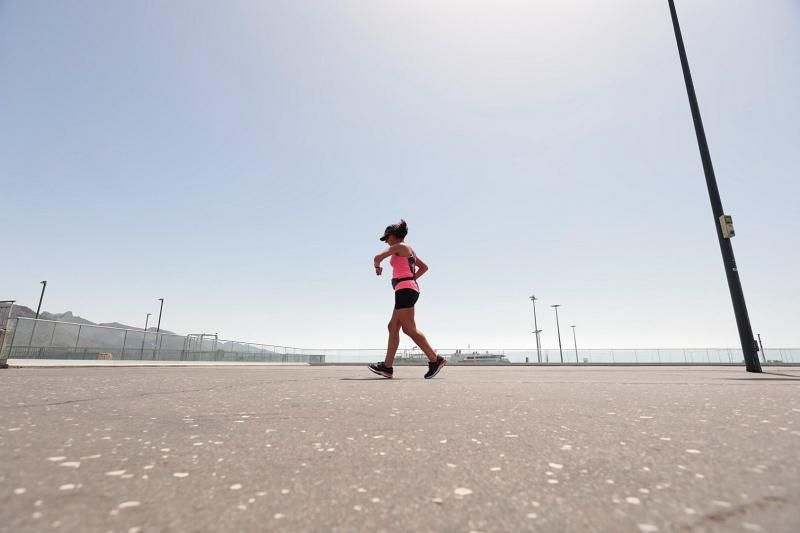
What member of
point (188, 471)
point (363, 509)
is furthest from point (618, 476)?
point (188, 471)

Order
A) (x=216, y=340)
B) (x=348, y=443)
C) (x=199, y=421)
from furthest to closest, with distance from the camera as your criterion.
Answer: (x=216, y=340)
(x=199, y=421)
(x=348, y=443)

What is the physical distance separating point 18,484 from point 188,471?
0.40m

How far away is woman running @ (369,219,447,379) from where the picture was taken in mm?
5410

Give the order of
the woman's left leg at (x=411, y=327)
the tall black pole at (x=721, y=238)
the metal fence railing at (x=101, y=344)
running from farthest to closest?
the metal fence railing at (x=101, y=344)
the tall black pole at (x=721, y=238)
the woman's left leg at (x=411, y=327)

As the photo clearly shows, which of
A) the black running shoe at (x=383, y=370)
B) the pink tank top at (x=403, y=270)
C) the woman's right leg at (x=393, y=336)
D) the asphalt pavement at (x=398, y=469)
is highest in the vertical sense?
the pink tank top at (x=403, y=270)

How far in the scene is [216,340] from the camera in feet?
73.4

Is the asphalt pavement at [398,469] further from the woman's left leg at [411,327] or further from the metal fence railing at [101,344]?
the metal fence railing at [101,344]

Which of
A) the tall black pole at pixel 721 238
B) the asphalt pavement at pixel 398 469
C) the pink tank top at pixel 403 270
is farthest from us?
the tall black pole at pixel 721 238

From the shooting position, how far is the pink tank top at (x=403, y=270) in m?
5.56

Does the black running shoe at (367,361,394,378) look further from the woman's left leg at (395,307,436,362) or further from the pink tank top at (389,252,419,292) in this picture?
the pink tank top at (389,252,419,292)

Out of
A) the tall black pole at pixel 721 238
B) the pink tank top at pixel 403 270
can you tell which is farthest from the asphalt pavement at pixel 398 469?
the tall black pole at pixel 721 238

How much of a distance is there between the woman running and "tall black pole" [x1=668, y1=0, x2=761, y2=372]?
5.50 m

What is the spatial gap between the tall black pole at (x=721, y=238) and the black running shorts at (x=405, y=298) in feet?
19.3

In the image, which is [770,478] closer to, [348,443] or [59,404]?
[348,443]
